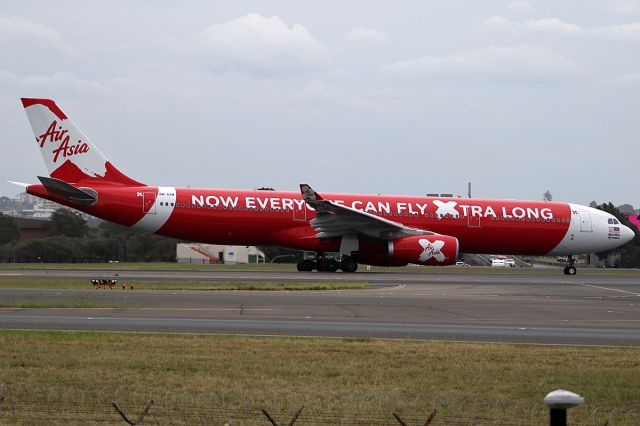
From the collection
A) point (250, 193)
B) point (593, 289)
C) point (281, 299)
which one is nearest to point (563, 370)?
point (281, 299)

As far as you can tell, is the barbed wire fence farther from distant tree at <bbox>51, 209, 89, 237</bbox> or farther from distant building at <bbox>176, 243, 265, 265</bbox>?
distant tree at <bbox>51, 209, 89, 237</bbox>

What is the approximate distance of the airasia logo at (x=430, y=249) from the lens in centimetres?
3953

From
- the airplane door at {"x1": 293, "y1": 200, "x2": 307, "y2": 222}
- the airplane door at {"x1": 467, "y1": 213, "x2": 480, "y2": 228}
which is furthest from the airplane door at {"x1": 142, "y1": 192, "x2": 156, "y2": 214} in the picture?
the airplane door at {"x1": 467, "y1": 213, "x2": 480, "y2": 228}

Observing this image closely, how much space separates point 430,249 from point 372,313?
59.5 feet

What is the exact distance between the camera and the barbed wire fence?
9336 millimetres

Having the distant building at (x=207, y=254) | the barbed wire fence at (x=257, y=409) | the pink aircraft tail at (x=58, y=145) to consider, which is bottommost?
the barbed wire fence at (x=257, y=409)

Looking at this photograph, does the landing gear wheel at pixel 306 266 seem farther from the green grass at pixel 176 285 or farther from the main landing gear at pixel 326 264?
the green grass at pixel 176 285

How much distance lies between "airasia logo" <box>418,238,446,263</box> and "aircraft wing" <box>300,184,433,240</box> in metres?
1.21

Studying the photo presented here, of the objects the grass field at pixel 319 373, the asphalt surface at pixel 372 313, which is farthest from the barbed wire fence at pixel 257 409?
the asphalt surface at pixel 372 313

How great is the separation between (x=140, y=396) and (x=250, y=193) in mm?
31449

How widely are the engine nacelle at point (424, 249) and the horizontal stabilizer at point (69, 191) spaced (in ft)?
42.6

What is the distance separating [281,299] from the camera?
25109 mm

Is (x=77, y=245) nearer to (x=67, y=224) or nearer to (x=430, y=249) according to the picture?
(x=67, y=224)

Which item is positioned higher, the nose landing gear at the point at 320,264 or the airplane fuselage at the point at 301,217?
the airplane fuselage at the point at 301,217
